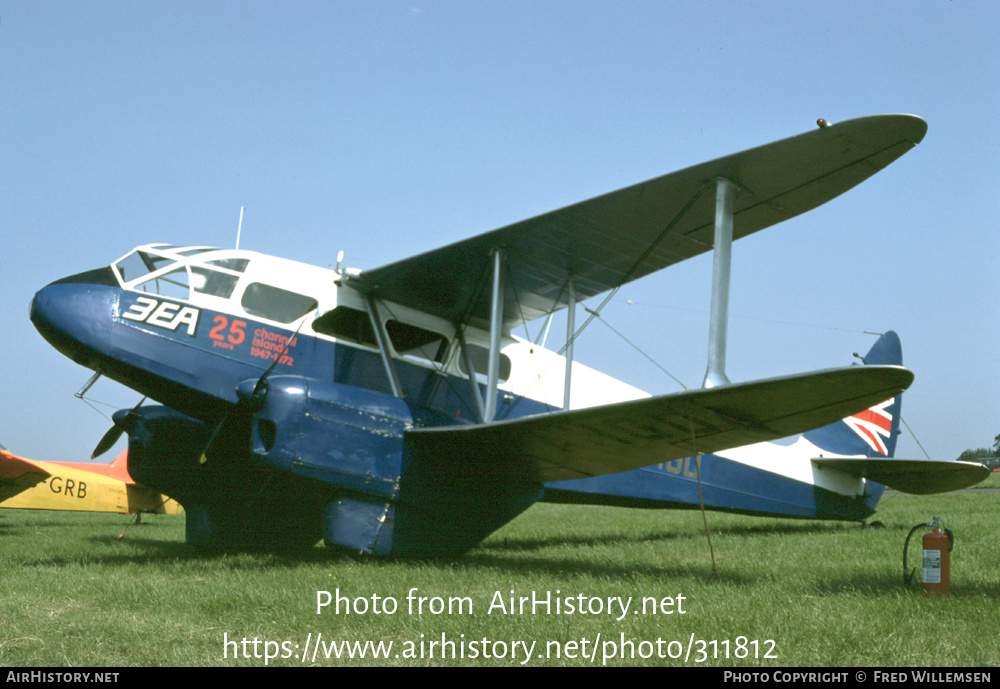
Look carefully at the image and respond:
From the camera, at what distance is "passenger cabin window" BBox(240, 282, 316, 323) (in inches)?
370

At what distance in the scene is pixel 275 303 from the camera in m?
9.52

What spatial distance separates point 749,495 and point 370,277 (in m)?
7.59

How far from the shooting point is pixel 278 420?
26.7 ft

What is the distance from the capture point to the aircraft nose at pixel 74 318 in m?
8.33

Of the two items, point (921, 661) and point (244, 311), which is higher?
point (244, 311)

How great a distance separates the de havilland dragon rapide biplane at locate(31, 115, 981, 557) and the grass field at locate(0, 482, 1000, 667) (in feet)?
2.56

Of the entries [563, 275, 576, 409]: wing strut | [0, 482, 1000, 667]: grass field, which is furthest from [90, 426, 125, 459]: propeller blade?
[563, 275, 576, 409]: wing strut

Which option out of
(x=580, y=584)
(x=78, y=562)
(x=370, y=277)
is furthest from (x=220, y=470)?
(x=580, y=584)

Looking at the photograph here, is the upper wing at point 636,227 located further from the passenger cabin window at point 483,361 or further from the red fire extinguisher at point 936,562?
the red fire extinguisher at point 936,562

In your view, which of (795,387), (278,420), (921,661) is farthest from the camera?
(278,420)

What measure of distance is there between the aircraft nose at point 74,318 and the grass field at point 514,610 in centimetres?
235

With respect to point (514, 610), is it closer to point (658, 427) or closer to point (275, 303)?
point (658, 427)

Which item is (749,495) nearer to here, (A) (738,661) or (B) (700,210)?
(B) (700,210)

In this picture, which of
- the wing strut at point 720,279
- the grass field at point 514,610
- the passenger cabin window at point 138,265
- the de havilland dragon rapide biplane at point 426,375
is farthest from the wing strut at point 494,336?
the passenger cabin window at point 138,265
